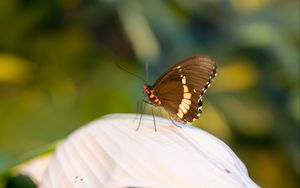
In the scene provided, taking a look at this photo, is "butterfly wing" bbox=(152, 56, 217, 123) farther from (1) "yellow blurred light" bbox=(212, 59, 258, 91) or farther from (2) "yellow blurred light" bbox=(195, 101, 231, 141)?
(1) "yellow blurred light" bbox=(212, 59, 258, 91)

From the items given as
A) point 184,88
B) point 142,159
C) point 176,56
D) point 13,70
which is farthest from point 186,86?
point 176,56

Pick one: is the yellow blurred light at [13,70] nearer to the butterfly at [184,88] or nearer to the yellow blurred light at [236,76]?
the yellow blurred light at [236,76]

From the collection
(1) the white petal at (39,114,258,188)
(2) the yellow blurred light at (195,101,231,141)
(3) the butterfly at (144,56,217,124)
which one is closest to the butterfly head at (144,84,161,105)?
(3) the butterfly at (144,56,217,124)

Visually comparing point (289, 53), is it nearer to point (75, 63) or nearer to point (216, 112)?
point (216, 112)

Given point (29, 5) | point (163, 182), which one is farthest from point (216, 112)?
point (163, 182)

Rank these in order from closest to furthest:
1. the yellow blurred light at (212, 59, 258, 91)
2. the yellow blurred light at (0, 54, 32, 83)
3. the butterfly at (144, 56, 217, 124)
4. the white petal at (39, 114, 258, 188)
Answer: the white petal at (39, 114, 258, 188) < the butterfly at (144, 56, 217, 124) < the yellow blurred light at (0, 54, 32, 83) < the yellow blurred light at (212, 59, 258, 91)

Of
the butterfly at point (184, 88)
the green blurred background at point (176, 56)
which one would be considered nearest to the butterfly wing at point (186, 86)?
the butterfly at point (184, 88)

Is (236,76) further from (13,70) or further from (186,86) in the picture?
(186,86)
